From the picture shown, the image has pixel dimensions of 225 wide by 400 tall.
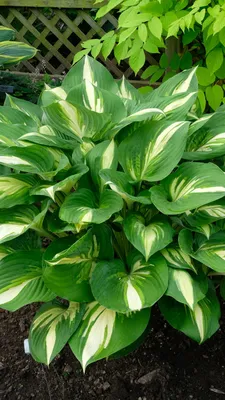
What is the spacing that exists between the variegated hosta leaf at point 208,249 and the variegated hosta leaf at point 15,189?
16.1 inches

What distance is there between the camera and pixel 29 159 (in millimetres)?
1185

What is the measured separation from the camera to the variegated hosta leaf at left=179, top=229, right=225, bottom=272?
111 cm

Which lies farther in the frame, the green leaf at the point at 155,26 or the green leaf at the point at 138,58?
the green leaf at the point at 138,58

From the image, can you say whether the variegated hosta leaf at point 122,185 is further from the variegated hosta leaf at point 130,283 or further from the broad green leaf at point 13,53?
the broad green leaf at point 13,53

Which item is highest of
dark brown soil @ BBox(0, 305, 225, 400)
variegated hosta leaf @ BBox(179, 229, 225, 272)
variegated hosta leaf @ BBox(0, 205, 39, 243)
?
variegated hosta leaf @ BBox(0, 205, 39, 243)

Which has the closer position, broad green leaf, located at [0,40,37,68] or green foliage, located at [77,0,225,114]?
green foliage, located at [77,0,225,114]

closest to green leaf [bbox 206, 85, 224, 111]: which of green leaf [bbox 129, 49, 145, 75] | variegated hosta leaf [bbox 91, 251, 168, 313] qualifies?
green leaf [bbox 129, 49, 145, 75]

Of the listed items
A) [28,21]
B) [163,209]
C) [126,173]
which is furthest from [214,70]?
[28,21]

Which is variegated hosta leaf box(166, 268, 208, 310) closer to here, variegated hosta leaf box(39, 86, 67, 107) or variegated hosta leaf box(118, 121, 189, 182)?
variegated hosta leaf box(118, 121, 189, 182)

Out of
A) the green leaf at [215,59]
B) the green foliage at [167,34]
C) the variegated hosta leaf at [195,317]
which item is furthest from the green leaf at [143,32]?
the variegated hosta leaf at [195,317]

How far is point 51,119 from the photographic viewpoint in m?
1.21

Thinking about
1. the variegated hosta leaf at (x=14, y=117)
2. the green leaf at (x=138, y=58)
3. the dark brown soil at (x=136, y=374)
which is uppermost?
the variegated hosta leaf at (x=14, y=117)

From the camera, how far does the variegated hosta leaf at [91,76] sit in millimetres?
1391

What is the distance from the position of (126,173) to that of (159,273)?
0.27 m
